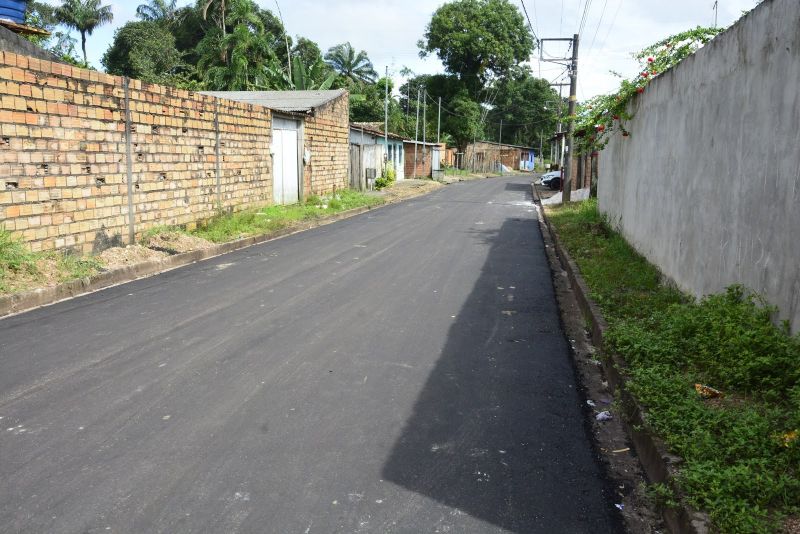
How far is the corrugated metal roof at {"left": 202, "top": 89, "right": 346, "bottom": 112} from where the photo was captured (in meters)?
22.0

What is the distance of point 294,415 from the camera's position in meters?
4.35

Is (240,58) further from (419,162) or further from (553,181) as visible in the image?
(553,181)

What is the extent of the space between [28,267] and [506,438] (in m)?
6.46

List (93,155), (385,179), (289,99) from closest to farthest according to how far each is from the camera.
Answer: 1. (93,155)
2. (289,99)
3. (385,179)

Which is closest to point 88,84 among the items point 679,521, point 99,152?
point 99,152

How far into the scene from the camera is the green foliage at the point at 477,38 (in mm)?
60938

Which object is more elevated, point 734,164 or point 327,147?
point 327,147

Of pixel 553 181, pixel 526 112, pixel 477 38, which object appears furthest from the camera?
pixel 526 112

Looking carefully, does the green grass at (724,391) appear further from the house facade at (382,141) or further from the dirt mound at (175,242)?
the house facade at (382,141)

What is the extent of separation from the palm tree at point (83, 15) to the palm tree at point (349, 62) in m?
19.5

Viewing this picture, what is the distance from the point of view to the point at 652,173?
31.6 feet

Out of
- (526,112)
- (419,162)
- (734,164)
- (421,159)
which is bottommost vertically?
(734,164)

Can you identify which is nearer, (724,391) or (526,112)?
(724,391)

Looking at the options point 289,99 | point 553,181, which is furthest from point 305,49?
point 289,99
